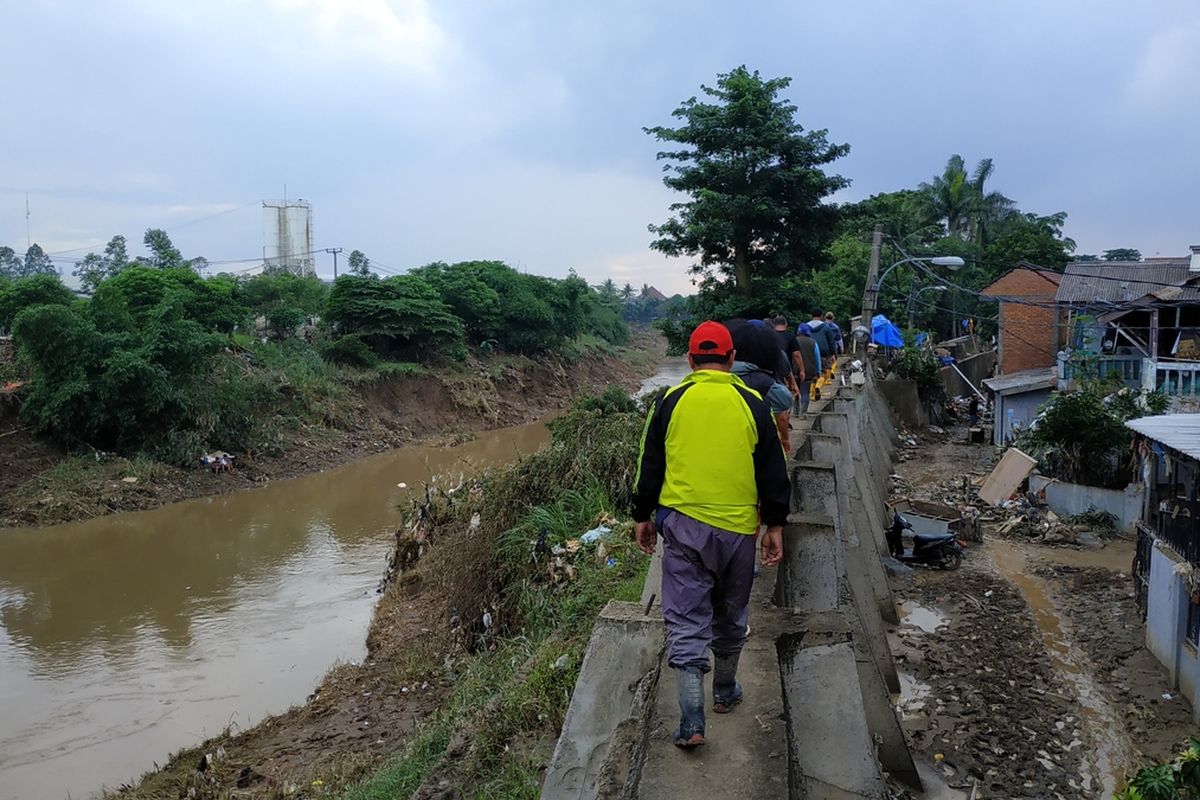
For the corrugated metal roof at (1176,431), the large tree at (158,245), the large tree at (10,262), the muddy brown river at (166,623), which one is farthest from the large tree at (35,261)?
the corrugated metal roof at (1176,431)

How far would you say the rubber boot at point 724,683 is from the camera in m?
3.78

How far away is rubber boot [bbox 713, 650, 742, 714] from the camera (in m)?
3.78

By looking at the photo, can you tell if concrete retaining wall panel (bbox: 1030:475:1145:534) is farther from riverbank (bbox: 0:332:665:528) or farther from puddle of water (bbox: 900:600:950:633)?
riverbank (bbox: 0:332:665:528)

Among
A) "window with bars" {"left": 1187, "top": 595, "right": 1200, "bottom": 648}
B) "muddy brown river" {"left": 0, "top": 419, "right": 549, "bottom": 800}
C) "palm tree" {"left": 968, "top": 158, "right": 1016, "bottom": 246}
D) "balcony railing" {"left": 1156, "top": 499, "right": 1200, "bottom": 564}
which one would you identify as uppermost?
"palm tree" {"left": 968, "top": 158, "right": 1016, "bottom": 246}

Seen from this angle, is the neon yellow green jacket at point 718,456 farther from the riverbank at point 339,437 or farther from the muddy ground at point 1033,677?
the riverbank at point 339,437

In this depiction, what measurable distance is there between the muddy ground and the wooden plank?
2595mm

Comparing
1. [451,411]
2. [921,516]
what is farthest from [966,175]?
[921,516]

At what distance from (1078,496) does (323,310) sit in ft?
85.6

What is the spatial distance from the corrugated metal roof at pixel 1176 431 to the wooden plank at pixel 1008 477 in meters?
5.83

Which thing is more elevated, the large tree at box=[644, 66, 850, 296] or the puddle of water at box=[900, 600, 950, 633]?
the large tree at box=[644, 66, 850, 296]

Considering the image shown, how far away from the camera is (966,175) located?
46906 mm

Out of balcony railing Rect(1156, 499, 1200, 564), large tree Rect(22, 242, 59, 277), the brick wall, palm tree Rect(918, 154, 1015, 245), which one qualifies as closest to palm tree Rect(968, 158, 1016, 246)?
palm tree Rect(918, 154, 1015, 245)

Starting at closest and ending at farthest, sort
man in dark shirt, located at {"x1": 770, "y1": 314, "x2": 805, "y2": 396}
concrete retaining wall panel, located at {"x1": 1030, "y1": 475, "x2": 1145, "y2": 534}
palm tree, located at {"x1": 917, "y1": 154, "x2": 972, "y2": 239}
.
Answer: man in dark shirt, located at {"x1": 770, "y1": 314, "x2": 805, "y2": 396}
concrete retaining wall panel, located at {"x1": 1030, "y1": 475, "x2": 1145, "y2": 534}
palm tree, located at {"x1": 917, "y1": 154, "x2": 972, "y2": 239}

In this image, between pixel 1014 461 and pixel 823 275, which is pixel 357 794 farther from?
pixel 823 275
